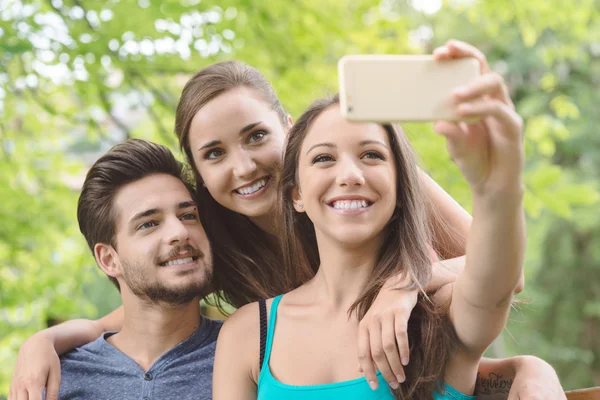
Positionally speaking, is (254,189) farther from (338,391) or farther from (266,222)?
(338,391)

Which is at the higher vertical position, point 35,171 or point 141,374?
point 35,171

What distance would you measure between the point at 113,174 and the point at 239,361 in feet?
3.10

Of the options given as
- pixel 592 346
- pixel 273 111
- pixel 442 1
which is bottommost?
pixel 592 346

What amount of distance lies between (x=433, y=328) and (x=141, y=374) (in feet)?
3.84

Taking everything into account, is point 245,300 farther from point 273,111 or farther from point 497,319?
point 497,319

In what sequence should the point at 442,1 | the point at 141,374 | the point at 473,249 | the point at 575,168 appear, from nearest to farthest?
the point at 473,249 < the point at 141,374 < the point at 442,1 < the point at 575,168

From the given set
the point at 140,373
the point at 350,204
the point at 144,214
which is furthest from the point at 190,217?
the point at 350,204

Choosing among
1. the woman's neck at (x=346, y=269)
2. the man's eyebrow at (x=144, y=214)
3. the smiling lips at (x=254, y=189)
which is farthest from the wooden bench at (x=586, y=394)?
the man's eyebrow at (x=144, y=214)

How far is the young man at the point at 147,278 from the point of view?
7.99ft

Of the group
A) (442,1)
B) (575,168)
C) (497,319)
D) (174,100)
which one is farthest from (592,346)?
(497,319)

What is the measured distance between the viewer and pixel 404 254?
1906 mm

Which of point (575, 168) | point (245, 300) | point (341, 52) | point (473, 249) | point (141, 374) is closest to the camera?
point (473, 249)

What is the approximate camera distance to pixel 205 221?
2717 millimetres

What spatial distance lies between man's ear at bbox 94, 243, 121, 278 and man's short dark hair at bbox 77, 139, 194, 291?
23mm
